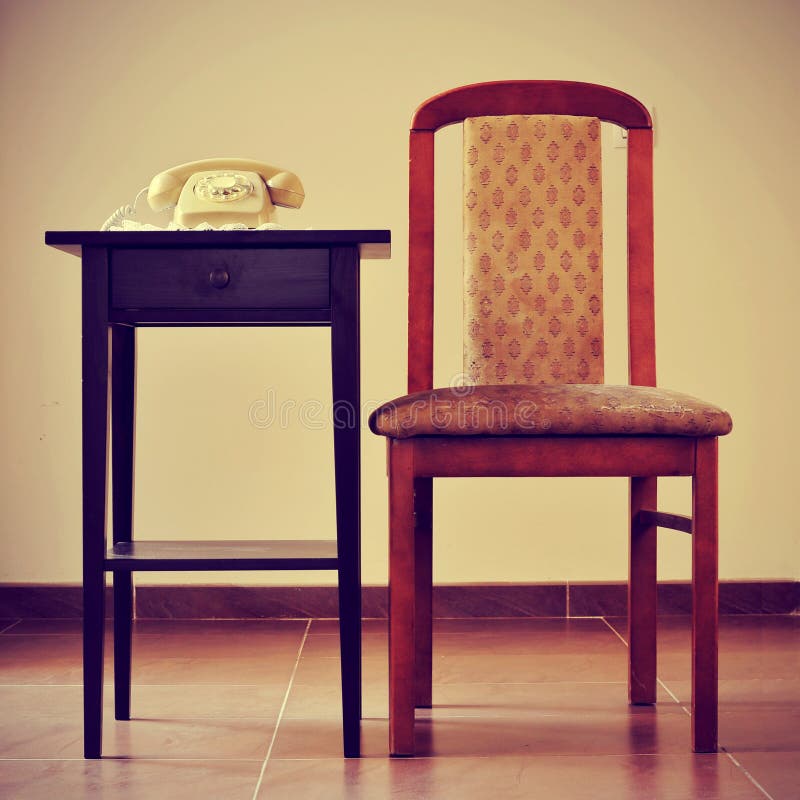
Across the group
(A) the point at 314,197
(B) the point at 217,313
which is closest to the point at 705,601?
(B) the point at 217,313

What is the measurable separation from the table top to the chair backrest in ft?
0.92

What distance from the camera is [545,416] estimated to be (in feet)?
4.42

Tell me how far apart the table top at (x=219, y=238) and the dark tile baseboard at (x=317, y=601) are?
1182mm

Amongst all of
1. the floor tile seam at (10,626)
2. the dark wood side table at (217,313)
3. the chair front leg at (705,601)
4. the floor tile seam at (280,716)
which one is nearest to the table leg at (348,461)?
the dark wood side table at (217,313)

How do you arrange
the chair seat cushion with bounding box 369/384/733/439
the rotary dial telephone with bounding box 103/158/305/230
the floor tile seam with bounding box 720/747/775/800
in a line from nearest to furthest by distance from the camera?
the floor tile seam with bounding box 720/747/775/800
the chair seat cushion with bounding box 369/384/733/439
the rotary dial telephone with bounding box 103/158/305/230

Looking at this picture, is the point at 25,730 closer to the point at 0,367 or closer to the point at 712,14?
the point at 0,367

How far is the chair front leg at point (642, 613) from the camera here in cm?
163

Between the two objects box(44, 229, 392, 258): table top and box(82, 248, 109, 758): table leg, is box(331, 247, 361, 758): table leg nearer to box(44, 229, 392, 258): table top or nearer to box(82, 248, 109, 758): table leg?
box(44, 229, 392, 258): table top

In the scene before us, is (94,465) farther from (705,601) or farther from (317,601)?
(317,601)

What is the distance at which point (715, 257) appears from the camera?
2334 millimetres

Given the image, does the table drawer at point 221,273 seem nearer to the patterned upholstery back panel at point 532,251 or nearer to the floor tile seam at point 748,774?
the patterned upholstery back panel at point 532,251

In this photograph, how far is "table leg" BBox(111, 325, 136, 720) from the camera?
1572 millimetres

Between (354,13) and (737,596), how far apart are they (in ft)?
5.84

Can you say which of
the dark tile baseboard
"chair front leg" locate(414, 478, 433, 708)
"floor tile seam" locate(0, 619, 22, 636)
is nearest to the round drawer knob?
"chair front leg" locate(414, 478, 433, 708)
